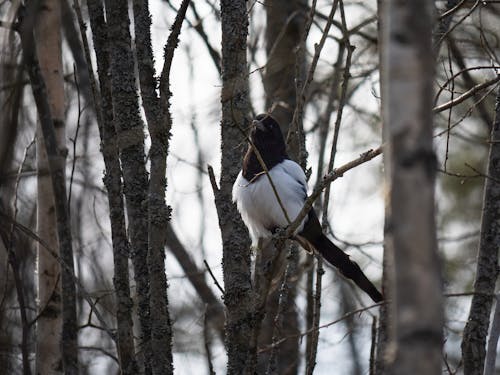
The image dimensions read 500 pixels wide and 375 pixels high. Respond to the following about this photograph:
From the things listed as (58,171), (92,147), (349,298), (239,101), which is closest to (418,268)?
(58,171)

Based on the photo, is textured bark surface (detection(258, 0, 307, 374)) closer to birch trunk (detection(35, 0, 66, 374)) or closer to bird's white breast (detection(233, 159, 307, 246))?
bird's white breast (detection(233, 159, 307, 246))

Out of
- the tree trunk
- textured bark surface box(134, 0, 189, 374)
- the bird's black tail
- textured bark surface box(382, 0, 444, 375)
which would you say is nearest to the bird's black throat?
the bird's black tail

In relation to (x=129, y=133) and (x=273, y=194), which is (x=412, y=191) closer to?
(x=129, y=133)

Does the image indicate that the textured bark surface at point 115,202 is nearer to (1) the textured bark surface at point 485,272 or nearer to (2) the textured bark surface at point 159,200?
(2) the textured bark surface at point 159,200

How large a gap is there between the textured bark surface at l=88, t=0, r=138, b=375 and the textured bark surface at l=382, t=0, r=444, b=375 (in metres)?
1.55

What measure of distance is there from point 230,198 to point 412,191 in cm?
184

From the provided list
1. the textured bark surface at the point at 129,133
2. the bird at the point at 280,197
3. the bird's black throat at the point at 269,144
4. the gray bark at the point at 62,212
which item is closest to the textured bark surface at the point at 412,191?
the gray bark at the point at 62,212

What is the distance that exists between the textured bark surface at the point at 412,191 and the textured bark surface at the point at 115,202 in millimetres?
1554

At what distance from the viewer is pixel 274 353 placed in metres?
2.98

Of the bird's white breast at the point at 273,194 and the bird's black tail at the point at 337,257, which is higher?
the bird's white breast at the point at 273,194

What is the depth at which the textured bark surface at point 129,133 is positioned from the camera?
2.94m

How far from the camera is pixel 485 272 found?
3.47 metres

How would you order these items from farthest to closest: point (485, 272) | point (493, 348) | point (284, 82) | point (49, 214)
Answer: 1. point (284, 82)
2. point (49, 214)
3. point (485, 272)
4. point (493, 348)

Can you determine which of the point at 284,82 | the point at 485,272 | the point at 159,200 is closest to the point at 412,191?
the point at 159,200
